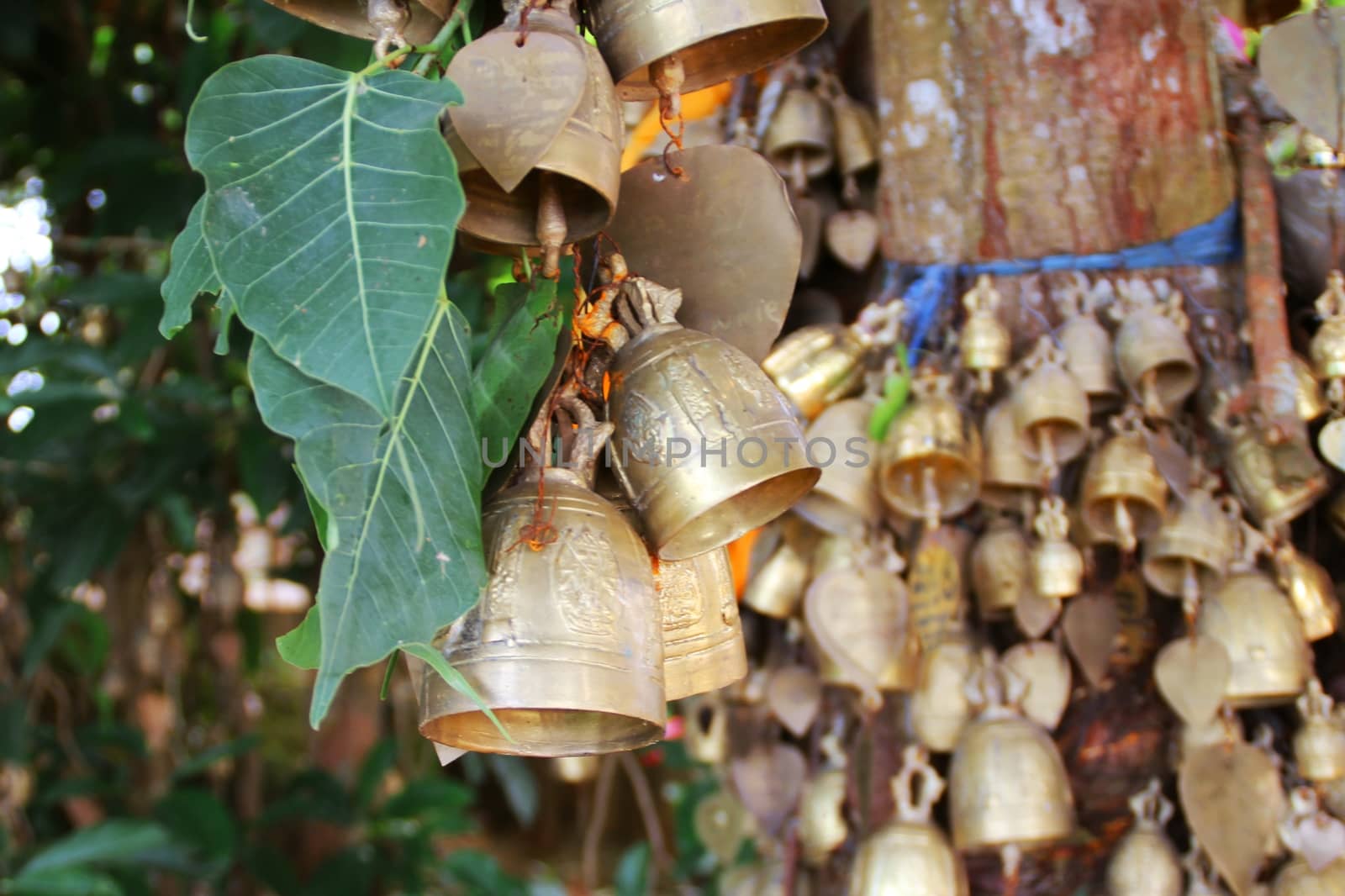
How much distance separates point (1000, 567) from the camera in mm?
1626

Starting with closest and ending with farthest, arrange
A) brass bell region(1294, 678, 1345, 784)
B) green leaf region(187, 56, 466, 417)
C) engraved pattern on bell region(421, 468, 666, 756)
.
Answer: green leaf region(187, 56, 466, 417), engraved pattern on bell region(421, 468, 666, 756), brass bell region(1294, 678, 1345, 784)

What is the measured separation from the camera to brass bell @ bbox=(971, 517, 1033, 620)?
162 cm

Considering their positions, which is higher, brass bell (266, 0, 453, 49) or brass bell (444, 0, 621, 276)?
brass bell (266, 0, 453, 49)

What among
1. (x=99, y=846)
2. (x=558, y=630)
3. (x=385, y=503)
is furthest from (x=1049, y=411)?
(x=99, y=846)

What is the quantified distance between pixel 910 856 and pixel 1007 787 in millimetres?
148

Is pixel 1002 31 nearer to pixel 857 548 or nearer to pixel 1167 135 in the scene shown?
pixel 1167 135

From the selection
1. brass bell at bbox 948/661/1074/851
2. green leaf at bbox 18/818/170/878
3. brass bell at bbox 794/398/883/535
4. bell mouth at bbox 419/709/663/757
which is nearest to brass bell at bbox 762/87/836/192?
brass bell at bbox 794/398/883/535

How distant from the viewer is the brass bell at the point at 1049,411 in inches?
59.7

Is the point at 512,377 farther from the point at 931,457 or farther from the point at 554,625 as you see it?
the point at 931,457

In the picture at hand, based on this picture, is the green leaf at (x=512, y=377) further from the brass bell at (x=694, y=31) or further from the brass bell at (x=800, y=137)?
the brass bell at (x=800, y=137)

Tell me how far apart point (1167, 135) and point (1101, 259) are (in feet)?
0.60

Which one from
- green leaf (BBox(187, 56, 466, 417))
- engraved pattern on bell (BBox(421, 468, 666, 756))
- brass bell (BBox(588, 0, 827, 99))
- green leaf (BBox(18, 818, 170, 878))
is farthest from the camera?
green leaf (BBox(18, 818, 170, 878))

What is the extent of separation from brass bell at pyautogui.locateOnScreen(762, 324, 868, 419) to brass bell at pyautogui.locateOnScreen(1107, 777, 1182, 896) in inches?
25.4

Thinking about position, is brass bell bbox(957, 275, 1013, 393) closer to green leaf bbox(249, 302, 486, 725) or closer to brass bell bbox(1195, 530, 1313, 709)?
brass bell bbox(1195, 530, 1313, 709)
